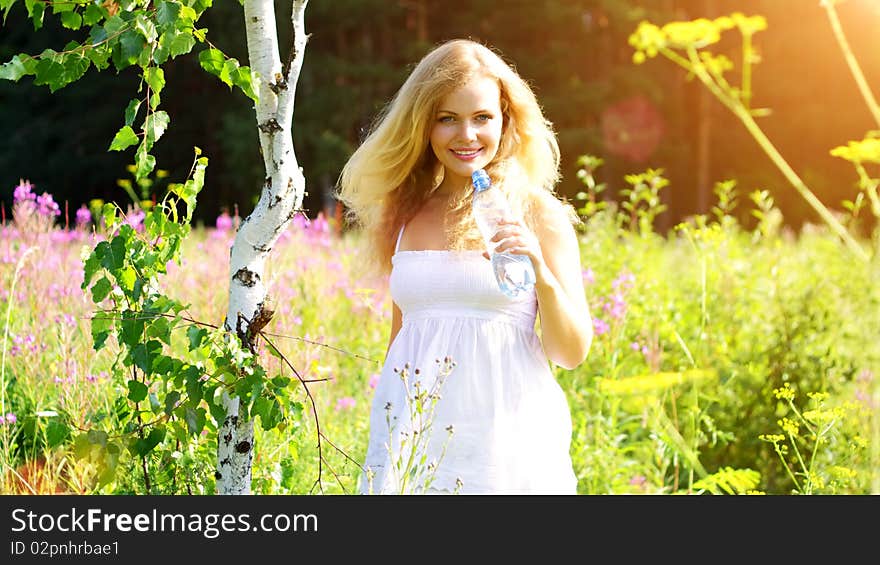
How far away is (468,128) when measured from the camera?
2471 millimetres

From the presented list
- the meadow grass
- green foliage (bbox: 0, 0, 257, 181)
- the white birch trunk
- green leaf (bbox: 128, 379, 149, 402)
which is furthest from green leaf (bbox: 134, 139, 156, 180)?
green leaf (bbox: 128, 379, 149, 402)

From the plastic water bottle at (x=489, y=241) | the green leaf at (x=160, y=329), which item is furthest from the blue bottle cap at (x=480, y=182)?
the green leaf at (x=160, y=329)

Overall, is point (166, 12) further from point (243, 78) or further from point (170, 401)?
point (170, 401)

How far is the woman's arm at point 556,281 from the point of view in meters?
2.13

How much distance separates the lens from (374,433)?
2471 mm

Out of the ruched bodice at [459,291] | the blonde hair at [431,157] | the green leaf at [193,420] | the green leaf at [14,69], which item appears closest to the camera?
the green leaf at [14,69]

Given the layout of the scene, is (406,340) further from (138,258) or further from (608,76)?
(608,76)

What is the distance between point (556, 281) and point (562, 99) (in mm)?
15109

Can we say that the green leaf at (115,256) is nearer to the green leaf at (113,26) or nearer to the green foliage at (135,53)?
the green foliage at (135,53)

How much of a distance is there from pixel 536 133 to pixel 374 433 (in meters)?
0.92

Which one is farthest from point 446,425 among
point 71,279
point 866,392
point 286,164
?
point 71,279

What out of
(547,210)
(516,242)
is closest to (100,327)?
(516,242)

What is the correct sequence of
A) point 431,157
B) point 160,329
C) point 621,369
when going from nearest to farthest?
point 160,329 → point 431,157 → point 621,369

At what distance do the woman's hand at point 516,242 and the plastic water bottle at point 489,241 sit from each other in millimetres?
78
